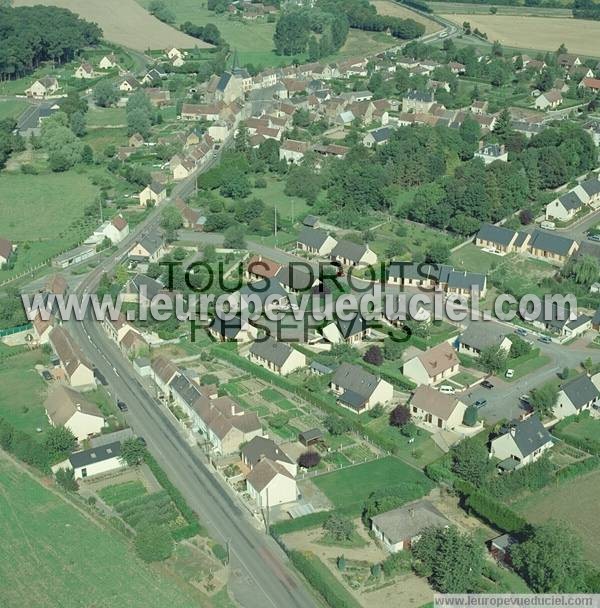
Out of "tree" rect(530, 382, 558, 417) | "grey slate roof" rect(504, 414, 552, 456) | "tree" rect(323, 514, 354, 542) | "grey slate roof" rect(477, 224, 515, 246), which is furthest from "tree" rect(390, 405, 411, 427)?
"grey slate roof" rect(477, 224, 515, 246)

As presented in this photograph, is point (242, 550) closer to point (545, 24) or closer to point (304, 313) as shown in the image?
point (304, 313)

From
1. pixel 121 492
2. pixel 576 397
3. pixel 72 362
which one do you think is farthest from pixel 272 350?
pixel 576 397

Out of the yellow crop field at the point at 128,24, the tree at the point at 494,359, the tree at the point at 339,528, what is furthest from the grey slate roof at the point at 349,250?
the yellow crop field at the point at 128,24

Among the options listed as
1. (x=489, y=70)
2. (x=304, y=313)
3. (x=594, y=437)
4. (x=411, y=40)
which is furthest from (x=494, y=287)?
(x=411, y=40)

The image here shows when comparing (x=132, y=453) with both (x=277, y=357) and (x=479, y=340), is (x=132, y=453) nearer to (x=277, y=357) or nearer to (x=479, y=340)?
(x=277, y=357)

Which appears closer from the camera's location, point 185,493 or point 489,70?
point 185,493

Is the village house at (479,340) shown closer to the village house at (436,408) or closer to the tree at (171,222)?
the village house at (436,408)

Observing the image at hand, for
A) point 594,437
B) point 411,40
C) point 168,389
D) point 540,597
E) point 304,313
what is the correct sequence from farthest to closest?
point 411,40, point 304,313, point 168,389, point 594,437, point 540,597
